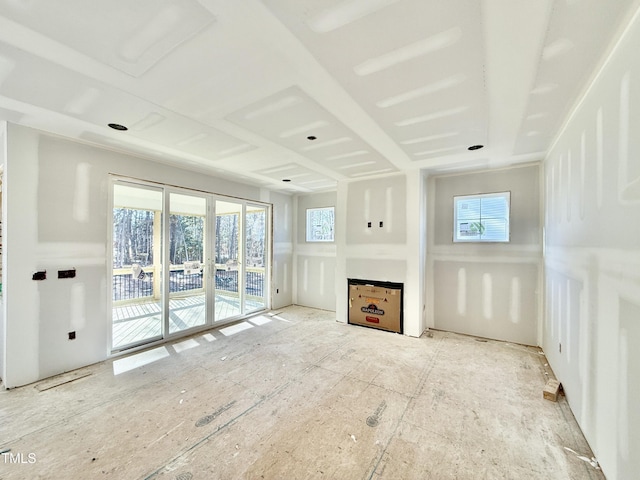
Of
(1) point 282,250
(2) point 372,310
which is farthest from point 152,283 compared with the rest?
(2) point 372,310

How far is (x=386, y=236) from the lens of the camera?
469cm

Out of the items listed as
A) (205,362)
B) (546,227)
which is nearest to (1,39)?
(205,362)

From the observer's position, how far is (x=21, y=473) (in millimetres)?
1734

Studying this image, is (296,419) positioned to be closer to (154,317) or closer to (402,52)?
(402,52)

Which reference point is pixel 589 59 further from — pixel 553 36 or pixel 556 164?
pixel 556 164

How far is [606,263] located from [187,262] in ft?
16.1

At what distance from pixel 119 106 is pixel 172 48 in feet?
3.62

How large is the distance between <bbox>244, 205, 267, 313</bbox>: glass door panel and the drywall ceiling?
2.59 m

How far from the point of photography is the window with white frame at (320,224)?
20.1 ft

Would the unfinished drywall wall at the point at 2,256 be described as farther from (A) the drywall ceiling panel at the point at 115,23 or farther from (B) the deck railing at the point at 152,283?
(A) the drywall ceiling panel at the point at 115,23

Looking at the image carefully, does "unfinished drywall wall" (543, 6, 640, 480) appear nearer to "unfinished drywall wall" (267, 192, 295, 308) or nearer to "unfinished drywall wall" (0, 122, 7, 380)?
"unfinished drywall wall" (267, 192, 295, 308)

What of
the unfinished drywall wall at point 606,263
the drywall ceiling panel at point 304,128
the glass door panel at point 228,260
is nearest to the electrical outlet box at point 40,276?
the glass door panel at point 228,260

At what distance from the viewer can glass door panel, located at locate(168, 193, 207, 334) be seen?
13.9ft

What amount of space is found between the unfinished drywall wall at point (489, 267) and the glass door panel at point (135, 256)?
450cm
